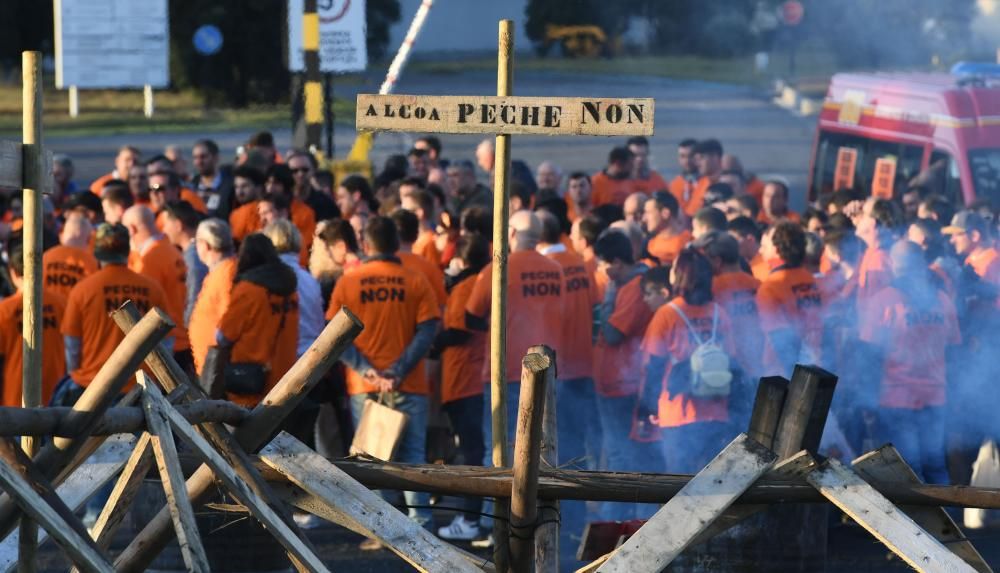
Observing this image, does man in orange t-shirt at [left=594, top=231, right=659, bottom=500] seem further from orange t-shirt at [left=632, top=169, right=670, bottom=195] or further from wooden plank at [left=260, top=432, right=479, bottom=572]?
orange t-shirt at [left=632, top=169, right=670, bottom=195]

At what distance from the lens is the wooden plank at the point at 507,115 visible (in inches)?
206

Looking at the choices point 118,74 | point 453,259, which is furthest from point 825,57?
point 453,259

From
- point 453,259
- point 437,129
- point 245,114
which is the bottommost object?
point 245,114

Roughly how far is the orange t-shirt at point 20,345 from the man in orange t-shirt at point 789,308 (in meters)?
3.54

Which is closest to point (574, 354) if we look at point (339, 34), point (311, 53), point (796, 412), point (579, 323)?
point (579, 323)

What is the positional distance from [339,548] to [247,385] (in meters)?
1.01

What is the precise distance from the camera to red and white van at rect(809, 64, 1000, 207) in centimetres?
1328

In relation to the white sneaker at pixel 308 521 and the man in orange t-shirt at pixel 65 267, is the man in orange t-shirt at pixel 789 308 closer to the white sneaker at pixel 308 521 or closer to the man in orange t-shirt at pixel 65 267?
the white sneaker at pixel 308 521

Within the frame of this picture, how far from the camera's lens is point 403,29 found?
5028cm

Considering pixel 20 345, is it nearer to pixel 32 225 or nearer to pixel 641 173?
pixel 32 225

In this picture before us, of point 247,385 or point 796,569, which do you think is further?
point 247,385

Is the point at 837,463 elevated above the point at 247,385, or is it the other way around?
the point at 837,463

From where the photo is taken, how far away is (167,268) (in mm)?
9570

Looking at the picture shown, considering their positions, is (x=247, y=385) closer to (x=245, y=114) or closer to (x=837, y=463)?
(x=837, y=463)
